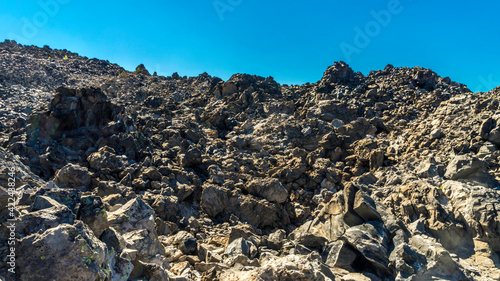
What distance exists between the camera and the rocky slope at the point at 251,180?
7.04 m

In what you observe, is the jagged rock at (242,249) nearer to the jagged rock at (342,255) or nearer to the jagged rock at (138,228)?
the jagged rock at (138,228)

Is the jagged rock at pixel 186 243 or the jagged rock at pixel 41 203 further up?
the jagged rock at pixel 41 203

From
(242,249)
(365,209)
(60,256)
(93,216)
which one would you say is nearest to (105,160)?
(242,249)

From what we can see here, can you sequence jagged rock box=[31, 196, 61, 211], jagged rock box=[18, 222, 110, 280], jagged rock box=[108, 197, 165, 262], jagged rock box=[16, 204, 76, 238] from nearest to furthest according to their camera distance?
1. jagged rock box=[18, 222, 110, 280]
2. jagged rock box=[16, 204, 76, 238]
3. jagged rock box=[31, 196, 61, 211]
4. jagged rock box=[108, 197, 165, 262]

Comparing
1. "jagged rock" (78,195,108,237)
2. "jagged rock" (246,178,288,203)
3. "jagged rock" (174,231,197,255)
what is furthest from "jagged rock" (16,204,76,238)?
"jagged rock" (246,178,288,203)

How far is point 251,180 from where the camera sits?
21.3 meters

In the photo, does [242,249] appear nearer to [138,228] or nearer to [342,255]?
[342,255]

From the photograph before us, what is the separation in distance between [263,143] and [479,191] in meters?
19.0

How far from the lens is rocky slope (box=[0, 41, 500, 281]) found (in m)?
7.04

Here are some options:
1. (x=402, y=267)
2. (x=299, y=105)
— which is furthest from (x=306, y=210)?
(x=299, y=105)

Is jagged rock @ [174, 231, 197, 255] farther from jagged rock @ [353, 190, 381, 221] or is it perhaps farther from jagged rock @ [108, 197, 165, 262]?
jagged rock @ [353, 190, 381, 221]

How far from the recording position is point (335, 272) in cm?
916

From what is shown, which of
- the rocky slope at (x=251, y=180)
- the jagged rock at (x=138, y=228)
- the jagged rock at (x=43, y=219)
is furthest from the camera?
the jagged rock at (x=138, y=228)

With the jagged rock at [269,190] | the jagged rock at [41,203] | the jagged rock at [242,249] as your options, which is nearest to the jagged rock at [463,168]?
the jagged rock at [269,190]
